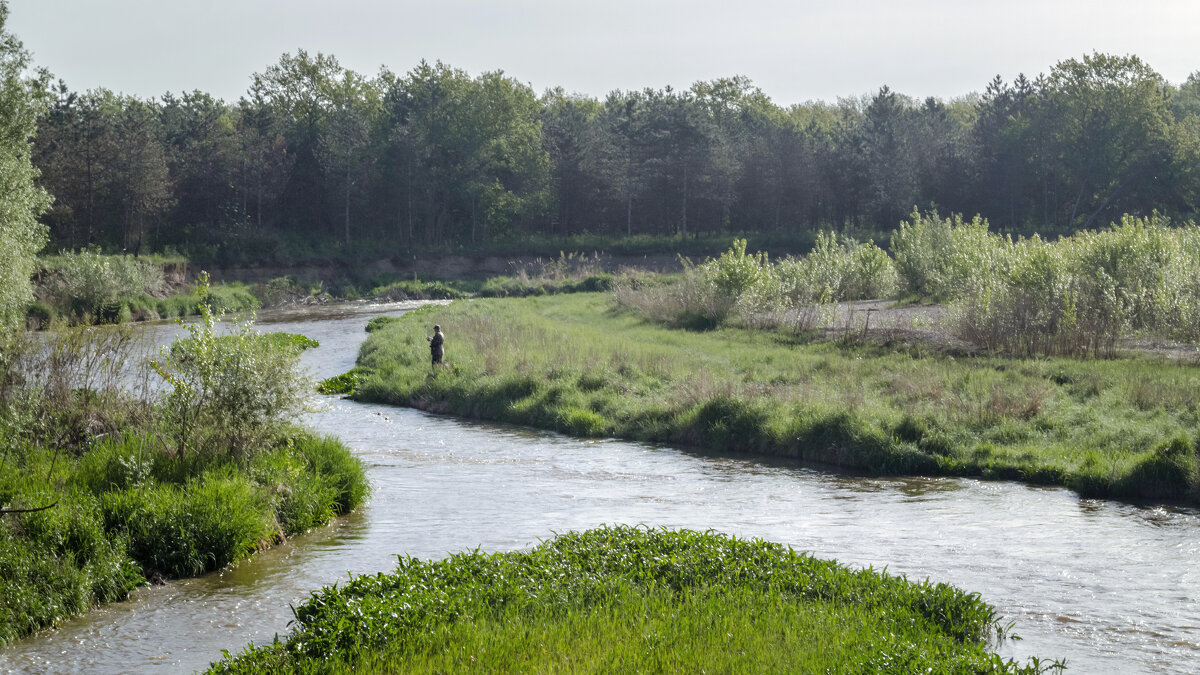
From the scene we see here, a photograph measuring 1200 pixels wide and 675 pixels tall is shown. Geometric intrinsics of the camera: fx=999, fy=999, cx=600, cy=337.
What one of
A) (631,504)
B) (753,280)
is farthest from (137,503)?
(753,280)

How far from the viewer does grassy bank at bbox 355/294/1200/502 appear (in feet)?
62.4

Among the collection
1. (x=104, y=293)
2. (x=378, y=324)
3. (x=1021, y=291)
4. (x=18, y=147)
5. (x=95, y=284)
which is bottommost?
(x=378, y=324)

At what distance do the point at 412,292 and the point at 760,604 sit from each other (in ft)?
209

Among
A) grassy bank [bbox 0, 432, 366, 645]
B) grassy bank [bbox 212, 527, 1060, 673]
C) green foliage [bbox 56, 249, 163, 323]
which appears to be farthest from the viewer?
green foliage [bbox 56, 249, 163, 323]

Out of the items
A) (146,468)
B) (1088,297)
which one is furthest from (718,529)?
(1088,297)

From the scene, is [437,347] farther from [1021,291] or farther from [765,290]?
[1021,291]

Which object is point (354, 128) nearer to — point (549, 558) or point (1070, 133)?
point (1070, 133)

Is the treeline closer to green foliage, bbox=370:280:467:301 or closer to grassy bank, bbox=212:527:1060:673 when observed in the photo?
green foliage, bbox=370:280:467:301

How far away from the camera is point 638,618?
1005 cm

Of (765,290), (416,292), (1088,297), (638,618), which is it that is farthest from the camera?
(416,292)

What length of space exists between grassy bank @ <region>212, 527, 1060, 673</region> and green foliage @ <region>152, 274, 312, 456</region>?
5005 millimetres

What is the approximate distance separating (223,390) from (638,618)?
8.22 metres

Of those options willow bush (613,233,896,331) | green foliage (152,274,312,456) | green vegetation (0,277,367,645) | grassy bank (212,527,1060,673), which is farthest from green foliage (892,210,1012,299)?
green foliage (152,274,312,456)

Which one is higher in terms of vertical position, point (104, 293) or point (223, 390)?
point (104, 293)
